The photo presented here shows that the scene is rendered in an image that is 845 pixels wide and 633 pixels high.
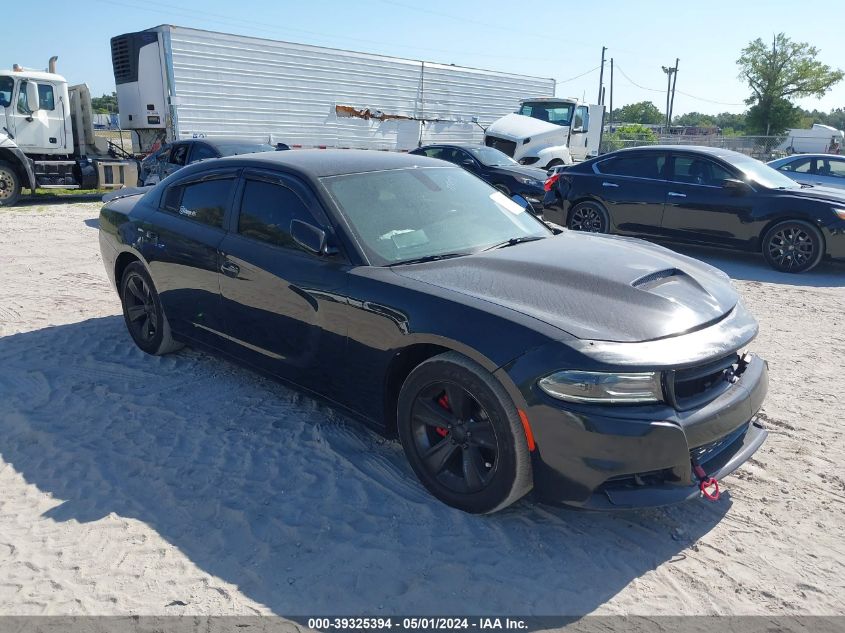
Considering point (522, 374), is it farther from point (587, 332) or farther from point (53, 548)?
point (53, 548)

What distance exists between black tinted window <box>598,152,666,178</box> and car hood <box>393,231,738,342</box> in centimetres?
586

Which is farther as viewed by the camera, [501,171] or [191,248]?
[501,171]

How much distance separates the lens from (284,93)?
17.2 m

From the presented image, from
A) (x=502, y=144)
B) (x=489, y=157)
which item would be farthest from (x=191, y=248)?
(x=502, y=144)

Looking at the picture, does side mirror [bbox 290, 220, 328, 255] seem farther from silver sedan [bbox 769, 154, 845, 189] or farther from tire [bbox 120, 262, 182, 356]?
silver sedan [bbox 769, 154, 845, 189]

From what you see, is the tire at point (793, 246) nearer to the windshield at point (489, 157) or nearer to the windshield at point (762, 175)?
the windshield at point (762, 175)

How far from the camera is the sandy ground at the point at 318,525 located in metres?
2.62

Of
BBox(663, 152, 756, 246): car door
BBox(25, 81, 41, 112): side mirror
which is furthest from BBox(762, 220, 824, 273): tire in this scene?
BBox(25, 81, 41, 112): side mirror

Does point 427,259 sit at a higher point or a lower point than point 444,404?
higher

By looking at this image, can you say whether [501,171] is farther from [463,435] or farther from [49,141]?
[463,435]

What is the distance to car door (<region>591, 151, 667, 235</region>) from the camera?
9.24 m

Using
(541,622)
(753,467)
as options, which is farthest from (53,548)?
(753,467)

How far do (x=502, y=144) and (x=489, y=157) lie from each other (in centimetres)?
468

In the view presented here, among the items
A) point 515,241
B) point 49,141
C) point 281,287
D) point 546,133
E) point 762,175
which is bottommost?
point 281,287
